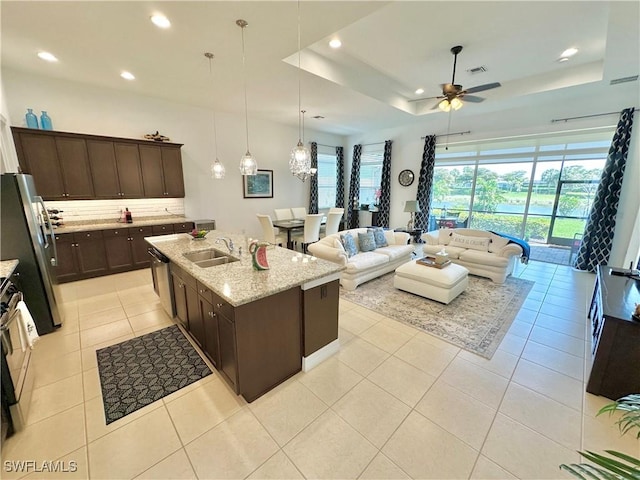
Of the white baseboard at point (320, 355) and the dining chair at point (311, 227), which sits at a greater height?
the dining chair at point (311, 227)

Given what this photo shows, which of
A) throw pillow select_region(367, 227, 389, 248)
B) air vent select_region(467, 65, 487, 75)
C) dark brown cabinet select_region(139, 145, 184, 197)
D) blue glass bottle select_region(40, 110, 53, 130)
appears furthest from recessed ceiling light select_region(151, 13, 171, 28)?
air vent select_region(467, 65, 487, 75)

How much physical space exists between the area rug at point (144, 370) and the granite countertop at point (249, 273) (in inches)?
36.2

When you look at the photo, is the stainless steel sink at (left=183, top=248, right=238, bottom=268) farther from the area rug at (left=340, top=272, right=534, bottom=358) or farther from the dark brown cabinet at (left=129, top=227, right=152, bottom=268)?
the dark brown cabinet at (left=129, top=227, right=152, bottom=268)

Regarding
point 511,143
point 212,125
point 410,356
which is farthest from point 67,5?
point 511,143

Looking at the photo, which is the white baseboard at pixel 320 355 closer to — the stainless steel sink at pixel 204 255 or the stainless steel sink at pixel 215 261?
the stainless steel sink at pixel 215 261

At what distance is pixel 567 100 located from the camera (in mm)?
5035

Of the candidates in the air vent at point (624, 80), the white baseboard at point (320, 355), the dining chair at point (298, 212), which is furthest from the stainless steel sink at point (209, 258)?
the air vent at point (624, 80)

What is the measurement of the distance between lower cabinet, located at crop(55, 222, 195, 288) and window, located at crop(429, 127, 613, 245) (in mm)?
6841

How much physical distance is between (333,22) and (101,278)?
5231 millimetres

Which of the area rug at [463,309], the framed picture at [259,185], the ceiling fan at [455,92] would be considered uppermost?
the ceiling fan at [455,92]

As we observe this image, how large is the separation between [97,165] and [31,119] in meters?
0.93

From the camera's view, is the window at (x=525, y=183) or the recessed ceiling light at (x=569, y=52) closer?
the recessed ceiling light at (x=569, y=52)

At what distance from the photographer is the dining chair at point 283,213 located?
23.0ft

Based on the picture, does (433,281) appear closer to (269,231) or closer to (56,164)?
(269,231)
